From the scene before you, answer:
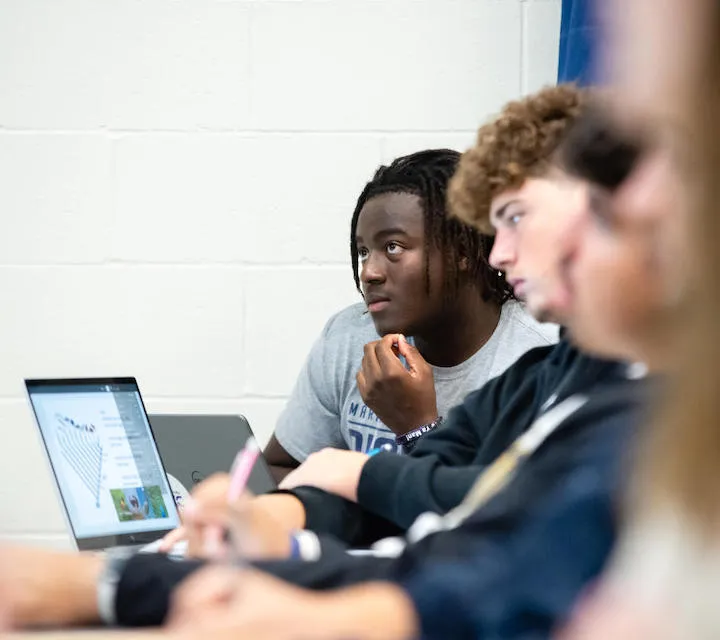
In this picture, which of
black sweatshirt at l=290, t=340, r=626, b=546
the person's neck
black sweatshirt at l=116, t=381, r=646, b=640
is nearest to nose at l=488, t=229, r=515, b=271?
black sweatshirt at l=290, t=340, r=626, b=546

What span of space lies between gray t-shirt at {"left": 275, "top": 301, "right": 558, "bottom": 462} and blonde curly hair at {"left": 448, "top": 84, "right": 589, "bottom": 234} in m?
0.77

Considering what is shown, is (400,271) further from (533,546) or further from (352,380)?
(533,546)

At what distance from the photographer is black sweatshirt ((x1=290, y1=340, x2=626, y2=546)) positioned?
1.00 m

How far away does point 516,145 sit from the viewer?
98 cm

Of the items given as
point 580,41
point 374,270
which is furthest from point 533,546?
point 580,41

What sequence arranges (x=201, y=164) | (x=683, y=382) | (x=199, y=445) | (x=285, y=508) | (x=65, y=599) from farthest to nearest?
(x=201, y=164) < (x=199, y=445) < (x=285, y=508) < (x=65, y=599) < (x=683, y=382)

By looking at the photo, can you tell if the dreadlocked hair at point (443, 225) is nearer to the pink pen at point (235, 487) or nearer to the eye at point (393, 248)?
the eye at point (393, 248)

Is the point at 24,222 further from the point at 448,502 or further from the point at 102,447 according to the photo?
the point at 448,502

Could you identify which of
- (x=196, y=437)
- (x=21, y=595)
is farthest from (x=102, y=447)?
(x=21, y=595)

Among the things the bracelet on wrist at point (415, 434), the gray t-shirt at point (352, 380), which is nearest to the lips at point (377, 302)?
the gray t-shirt at point (352, 380)

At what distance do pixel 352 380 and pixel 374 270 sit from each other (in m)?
0.24

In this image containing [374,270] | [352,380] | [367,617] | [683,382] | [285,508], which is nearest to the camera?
[683,382]

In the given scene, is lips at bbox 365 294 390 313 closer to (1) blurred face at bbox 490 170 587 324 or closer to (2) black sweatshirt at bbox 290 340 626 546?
(2) black sweatshirt at bbox 290 340 626 546

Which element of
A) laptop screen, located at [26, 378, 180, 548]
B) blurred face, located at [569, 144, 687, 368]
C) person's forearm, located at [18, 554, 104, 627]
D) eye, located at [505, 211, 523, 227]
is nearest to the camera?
blurred face, located at [569, 144, 687, 368]
